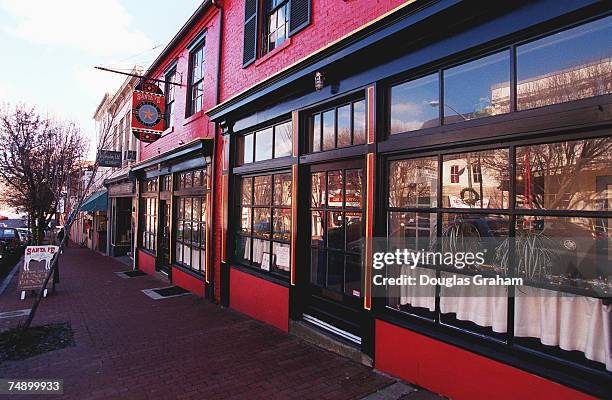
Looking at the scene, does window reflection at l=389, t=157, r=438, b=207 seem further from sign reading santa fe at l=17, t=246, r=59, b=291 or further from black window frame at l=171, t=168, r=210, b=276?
sign reading santa fe at l=17, t=246, r=59, b=291

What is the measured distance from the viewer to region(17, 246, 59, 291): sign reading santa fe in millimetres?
8133

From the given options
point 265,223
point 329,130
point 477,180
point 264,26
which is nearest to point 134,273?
point 265,223

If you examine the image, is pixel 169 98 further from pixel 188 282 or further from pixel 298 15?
pixel 298 15

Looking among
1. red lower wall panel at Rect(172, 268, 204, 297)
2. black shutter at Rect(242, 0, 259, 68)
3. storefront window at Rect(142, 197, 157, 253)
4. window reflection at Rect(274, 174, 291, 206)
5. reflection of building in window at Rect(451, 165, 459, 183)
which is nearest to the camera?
reflection of building in window at Rect(451, 165, 459, 183)

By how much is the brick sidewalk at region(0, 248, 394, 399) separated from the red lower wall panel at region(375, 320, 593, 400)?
284mm

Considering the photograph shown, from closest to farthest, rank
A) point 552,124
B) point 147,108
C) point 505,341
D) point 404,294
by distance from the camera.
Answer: point 552,124, point 505,341, point 404,294, point 147,108

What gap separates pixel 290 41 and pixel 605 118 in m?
4.42

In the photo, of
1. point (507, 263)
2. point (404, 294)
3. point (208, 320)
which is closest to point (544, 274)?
point (507, 263)

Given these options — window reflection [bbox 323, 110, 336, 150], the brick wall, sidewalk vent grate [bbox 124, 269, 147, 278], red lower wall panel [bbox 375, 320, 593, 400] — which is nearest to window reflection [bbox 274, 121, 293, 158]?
window reflection [bbox 323, 110, 336, 150]

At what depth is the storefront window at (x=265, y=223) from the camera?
5886 mm

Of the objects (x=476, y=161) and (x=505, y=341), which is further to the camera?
(x=476, y=161)

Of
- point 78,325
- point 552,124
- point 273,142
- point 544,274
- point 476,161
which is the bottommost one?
point 78,325

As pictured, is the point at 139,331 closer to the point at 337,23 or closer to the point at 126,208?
the point at 337,23

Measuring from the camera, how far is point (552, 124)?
9.13 ft
